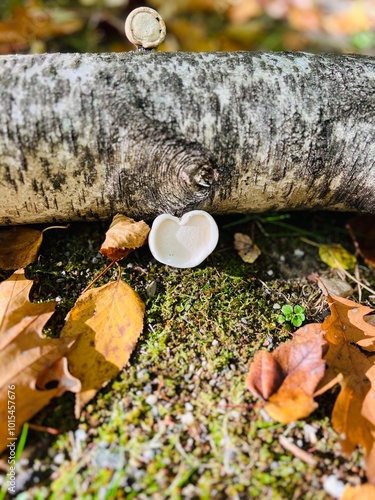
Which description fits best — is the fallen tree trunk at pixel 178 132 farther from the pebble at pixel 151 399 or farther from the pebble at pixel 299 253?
the pebble at pixel 151 399

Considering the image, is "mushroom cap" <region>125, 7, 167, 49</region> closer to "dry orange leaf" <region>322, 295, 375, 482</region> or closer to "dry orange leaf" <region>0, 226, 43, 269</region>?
"dry orange leaf" <region>0, 226, 43, 269</region>

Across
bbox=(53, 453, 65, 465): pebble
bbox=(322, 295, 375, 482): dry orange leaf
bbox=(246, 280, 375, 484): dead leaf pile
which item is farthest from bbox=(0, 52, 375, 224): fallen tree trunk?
bbox=(53, 453, 65, 465): pebble

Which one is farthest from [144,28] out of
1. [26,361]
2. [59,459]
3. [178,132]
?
[59,459]

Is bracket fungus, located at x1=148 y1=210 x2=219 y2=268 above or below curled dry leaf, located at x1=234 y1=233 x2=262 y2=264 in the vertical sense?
above

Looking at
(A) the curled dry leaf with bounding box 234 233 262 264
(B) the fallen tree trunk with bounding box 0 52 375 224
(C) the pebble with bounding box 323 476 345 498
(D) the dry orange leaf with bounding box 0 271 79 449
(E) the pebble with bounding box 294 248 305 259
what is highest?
(B) the fallen tree trunk with bounding box 0 52 375 224

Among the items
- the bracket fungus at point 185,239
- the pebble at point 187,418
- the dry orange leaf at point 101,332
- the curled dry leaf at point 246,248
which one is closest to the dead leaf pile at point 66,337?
the dry orange leaf at point 101,332

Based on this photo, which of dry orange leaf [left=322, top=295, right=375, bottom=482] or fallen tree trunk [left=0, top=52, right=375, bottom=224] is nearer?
dry orange leaf [left=322, top=295, right=375, bottom=482]
